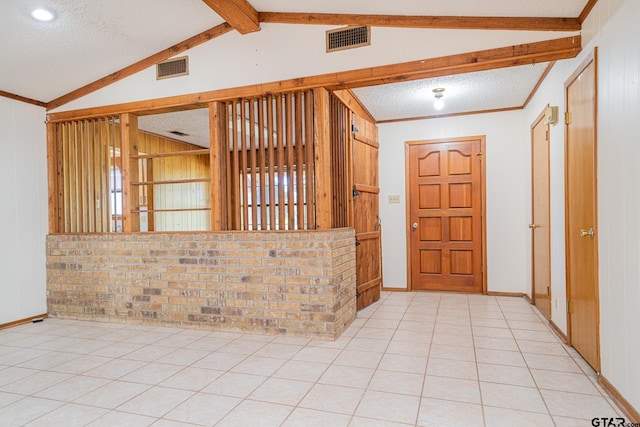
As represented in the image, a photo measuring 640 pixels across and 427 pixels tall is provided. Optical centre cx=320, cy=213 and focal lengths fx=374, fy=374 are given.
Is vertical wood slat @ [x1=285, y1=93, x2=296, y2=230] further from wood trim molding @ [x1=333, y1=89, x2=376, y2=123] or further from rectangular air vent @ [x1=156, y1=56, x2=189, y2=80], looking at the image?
rectangular air vent @ [x1=156, y1=56, x2=189, y2=80]

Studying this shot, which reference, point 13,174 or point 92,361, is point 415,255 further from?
point 13,174

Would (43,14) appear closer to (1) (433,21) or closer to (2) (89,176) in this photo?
(2) (89,176)

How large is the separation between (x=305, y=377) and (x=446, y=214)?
3.46 meters

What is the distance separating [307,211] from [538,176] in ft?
8.86

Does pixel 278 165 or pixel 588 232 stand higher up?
pixel 278 165

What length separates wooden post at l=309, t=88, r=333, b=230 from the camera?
11.5ft

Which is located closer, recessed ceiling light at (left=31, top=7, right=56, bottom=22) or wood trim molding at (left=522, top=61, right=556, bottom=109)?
recessed ceiling light at (left=31, top=7, right=56, bottom=22)

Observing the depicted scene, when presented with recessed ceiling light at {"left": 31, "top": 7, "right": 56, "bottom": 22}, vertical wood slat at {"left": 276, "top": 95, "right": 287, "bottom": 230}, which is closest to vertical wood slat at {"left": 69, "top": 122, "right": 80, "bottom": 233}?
recessed ceiling light at {"left": 31, "top": 7, "right": 56, "bottom": 22}

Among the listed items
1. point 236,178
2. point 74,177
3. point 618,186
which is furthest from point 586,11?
point 74,177

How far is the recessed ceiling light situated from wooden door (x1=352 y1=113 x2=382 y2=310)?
2.94 metres

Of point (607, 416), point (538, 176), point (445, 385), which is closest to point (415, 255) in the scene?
point (538, 176)

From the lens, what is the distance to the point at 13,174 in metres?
4.15

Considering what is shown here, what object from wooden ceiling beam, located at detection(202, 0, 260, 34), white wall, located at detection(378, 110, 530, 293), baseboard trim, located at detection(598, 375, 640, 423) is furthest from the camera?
white wall, located at detection(378, 110, 530, 293)

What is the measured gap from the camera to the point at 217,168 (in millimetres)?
3801
